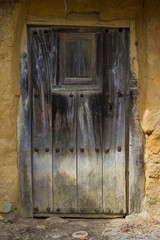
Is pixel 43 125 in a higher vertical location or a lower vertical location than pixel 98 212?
higher

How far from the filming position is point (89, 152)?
106 inches

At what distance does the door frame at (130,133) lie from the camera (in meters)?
2.56

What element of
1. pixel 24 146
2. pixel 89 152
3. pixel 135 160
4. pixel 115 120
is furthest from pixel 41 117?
pixel 135 160

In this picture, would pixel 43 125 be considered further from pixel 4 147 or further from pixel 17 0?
pixel 17 0

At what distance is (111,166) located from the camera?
8.81 feet

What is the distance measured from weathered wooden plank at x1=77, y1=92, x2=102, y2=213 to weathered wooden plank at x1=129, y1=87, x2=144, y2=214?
26cm

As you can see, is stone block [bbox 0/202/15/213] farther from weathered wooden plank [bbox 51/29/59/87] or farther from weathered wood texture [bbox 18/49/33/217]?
weathered wooden plank [bbox 51/29/59/87]

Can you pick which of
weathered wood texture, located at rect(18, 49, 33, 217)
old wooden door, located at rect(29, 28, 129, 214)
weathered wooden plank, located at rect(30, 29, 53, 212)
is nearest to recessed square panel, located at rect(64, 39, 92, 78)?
old wooden door, located at rect(29, 28, 129, 214)

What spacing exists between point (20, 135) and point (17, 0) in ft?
3.45

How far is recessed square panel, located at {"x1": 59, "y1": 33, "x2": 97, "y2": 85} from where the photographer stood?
261 cm

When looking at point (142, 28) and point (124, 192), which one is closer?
point (142, 28)

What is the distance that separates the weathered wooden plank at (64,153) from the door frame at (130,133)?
0.71 feet

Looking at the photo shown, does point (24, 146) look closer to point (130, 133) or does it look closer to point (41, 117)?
point (41, 117)

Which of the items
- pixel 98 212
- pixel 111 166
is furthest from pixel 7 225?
pixel 111 166
